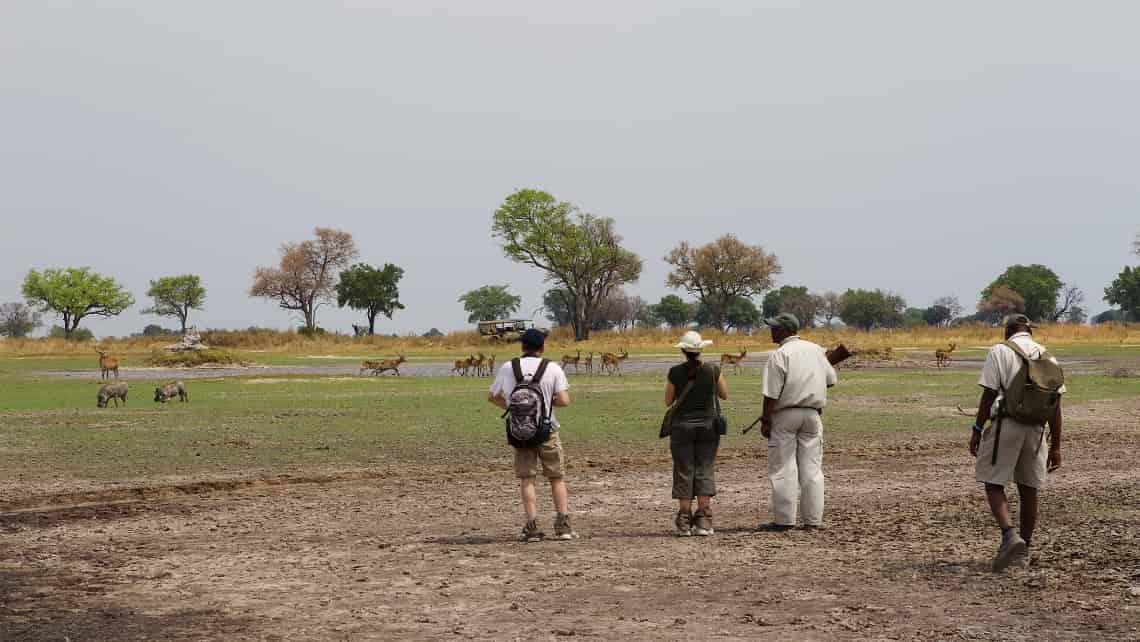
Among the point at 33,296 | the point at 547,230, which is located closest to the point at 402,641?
the point at 547,230

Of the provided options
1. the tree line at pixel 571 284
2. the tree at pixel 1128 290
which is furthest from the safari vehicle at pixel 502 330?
the tree at pixel 1128 290

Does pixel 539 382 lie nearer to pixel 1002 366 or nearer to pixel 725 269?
pixel 1002 366

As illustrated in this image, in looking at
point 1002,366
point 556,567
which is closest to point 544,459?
point 556,567

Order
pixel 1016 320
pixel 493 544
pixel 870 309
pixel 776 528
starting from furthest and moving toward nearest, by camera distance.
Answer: pixel 870 309, pixel 776 528, pixel 493 544, pixel 1016 320

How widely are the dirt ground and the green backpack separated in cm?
118

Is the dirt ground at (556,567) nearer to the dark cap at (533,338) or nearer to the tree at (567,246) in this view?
the dark cap at (533,338)

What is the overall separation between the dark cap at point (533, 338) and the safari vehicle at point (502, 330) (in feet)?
217

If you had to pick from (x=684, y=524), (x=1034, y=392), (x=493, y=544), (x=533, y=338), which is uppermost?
(x=533, y=338)

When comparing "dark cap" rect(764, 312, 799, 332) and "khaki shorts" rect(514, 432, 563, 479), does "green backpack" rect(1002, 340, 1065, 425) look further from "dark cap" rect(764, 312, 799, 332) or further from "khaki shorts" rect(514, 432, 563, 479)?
"khaki shorts" rect(514, 432, 563, 479)

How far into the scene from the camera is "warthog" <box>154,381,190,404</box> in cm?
2966

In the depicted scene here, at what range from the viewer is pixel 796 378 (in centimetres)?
1055

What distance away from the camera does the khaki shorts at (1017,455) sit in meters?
8.87

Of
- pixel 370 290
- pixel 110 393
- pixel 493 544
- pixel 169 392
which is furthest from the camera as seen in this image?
pixel 370 290

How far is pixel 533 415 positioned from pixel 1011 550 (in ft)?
12.9
